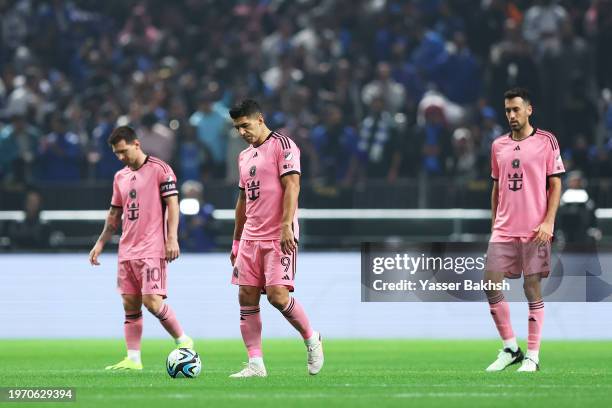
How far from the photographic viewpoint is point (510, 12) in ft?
68.6

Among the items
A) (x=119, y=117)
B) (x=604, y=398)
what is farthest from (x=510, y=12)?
(x=604, y=398)

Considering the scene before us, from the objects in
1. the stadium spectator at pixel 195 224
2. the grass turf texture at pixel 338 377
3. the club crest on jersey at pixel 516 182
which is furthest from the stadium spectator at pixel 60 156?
the club crest on jersey at pixel 516 182

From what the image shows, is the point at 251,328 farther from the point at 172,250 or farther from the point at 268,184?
the point at 172,250

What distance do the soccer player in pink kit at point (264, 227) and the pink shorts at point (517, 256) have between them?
1653mm

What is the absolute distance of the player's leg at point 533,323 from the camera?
10.3 metres

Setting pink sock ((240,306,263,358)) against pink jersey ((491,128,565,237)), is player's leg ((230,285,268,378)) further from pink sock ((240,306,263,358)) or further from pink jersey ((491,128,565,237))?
pink jersey ((491,128,565,237))

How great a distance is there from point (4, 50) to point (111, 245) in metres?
6.72

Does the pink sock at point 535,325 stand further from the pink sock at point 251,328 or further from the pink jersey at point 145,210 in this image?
the pink jersey at point 145,210

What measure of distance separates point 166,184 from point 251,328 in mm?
1886

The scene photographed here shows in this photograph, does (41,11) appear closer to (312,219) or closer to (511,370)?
(312,219)

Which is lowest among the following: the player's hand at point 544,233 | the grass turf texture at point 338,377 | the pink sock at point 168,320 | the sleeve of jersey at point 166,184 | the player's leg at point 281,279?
the grass turf texture at point 338,377

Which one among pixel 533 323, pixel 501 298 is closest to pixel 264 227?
pixel 501 298

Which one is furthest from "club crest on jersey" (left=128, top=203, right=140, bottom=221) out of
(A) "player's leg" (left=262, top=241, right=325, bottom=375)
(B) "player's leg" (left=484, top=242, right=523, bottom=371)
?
(B) "player's leg" (left=484, top=242, right=523, bottom=371)

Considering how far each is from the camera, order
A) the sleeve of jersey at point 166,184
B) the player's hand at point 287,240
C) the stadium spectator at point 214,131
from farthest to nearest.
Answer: the stadium spectator at point 214,131 < the sleeve of jersey at point 166,184 < the player's hand at point 287,240
